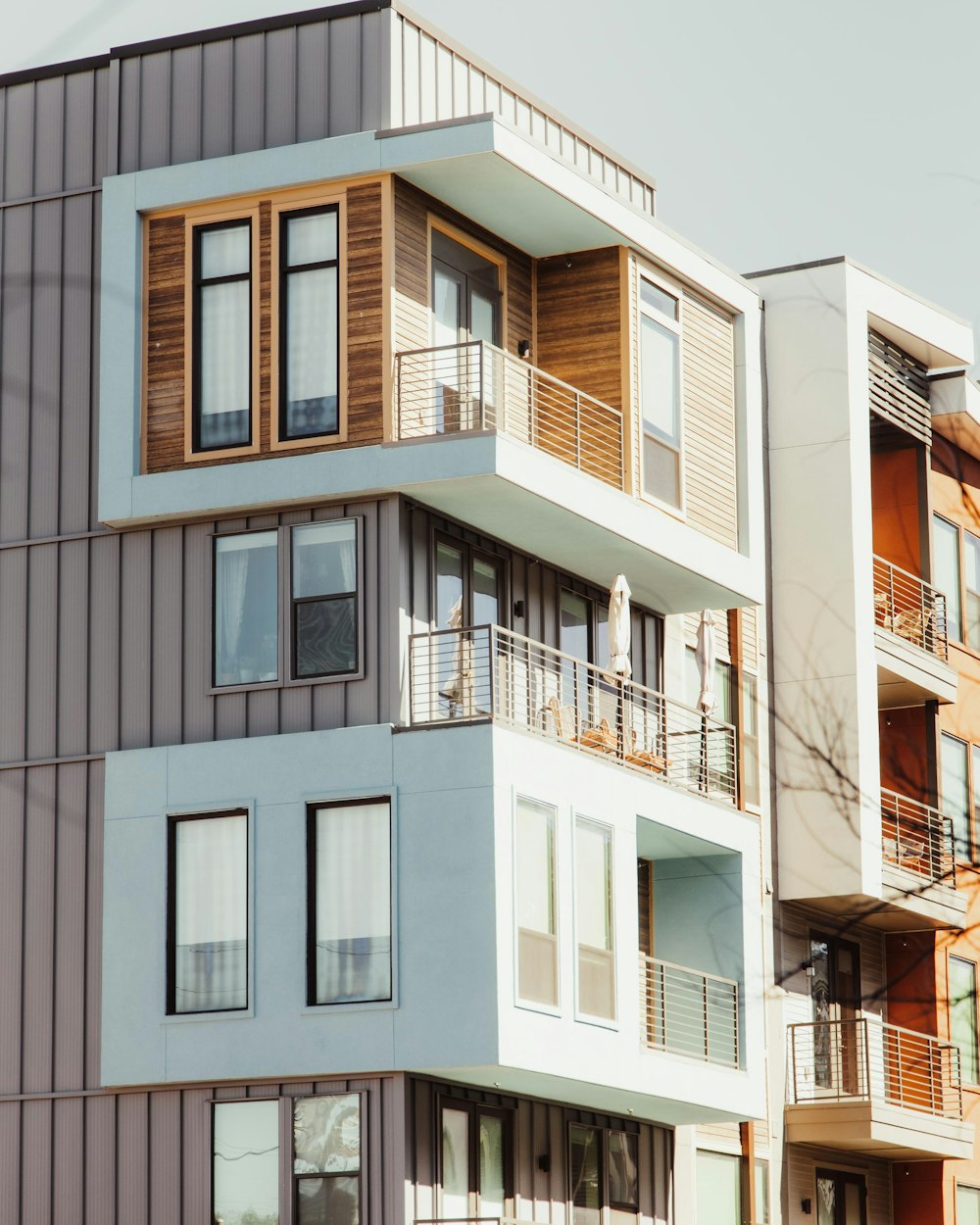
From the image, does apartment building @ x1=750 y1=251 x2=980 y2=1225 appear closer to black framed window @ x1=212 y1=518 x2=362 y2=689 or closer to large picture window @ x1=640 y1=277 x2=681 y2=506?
large picture window @ x1=640 y1=277 x2=681 y2=506

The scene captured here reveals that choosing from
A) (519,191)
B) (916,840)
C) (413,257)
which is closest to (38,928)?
(413,257)

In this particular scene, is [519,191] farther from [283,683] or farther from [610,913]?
[610,913]

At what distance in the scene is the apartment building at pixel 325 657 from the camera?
24969 millimetres

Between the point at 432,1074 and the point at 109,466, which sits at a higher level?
the point at 109,466

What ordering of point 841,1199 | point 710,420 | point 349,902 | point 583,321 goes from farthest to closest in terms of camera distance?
point 841,1199
point 710,420
point 583,321
point 349,902

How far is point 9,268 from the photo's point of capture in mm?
28094

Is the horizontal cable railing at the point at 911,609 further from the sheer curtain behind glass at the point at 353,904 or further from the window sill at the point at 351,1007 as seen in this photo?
the window sill at the point at 351,1007

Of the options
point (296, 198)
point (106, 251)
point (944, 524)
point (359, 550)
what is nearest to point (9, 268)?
point (106, 251)

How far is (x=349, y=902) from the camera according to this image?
82.4 feet

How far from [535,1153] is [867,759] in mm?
9727

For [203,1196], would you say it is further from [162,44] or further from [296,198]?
[162,44]

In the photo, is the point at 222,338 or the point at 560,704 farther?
the point at 560,704

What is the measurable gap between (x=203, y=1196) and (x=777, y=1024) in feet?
38.0

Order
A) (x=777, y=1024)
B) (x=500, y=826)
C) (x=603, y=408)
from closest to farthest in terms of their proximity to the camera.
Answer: (x=500, y=826)
(x=603, y=408)
(x=777, y=1024)
